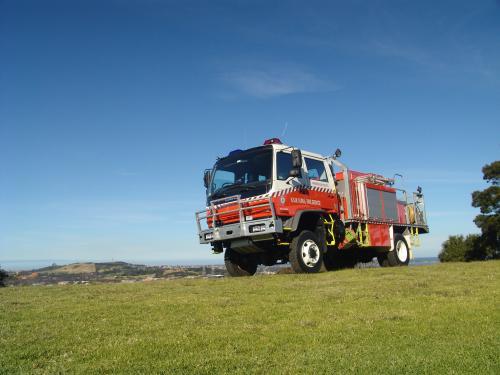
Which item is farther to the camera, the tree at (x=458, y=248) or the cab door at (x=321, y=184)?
the tree at (x=458, y=248)

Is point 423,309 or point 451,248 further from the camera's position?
point 451,248

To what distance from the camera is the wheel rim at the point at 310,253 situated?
42.3 feet

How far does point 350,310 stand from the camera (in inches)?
246

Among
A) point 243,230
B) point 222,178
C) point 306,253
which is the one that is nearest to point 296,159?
point 243,230

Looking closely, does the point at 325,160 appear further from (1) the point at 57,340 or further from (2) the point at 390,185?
(1) the point at 57,340

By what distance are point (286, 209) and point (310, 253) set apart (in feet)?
5.05

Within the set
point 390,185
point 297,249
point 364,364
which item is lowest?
point 364,364

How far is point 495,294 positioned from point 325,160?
25.8ft

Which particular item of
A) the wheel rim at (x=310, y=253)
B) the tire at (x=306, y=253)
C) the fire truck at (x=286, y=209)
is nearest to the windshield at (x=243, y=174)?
the fire truck at (x=286, y=209)

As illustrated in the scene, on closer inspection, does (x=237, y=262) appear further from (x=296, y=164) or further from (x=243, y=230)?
(x=296, y=164)

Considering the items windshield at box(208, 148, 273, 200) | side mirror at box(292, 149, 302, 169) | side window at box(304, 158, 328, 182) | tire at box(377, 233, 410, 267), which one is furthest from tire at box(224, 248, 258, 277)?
tire at box(377, 233, 410, 267)

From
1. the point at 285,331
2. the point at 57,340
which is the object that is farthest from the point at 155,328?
the point at 285,331

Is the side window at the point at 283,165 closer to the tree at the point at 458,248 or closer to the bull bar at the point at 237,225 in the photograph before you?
the bull bar at the point at 237,225

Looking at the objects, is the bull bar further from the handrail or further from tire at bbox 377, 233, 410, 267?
tire at bbox 377, 233, 410, 267
